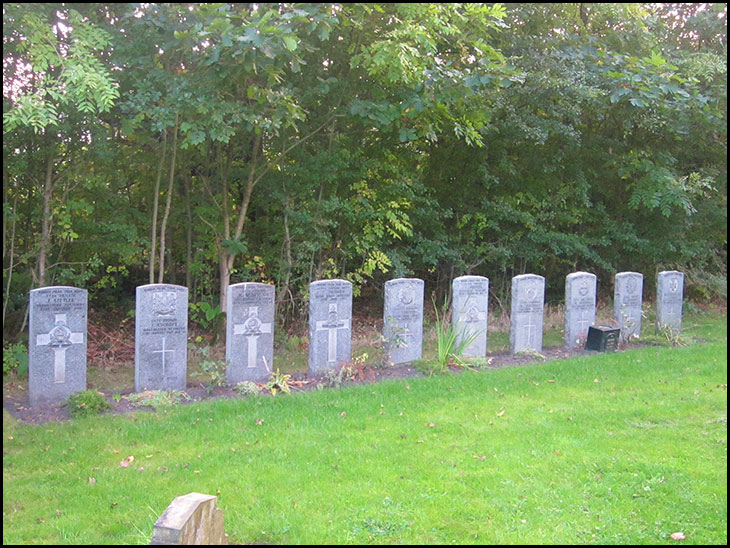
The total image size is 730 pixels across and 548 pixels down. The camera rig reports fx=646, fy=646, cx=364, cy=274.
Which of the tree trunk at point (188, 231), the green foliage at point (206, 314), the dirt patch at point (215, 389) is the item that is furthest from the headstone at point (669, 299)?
the tree trunk at point (188, 231)

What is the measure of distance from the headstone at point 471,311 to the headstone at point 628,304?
2791 mm

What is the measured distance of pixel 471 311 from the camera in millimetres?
9438

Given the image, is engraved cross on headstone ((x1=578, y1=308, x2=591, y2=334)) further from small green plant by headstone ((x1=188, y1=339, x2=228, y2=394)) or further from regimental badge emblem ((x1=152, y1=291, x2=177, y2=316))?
regimental badge emblem ((x1=152, y1=291, x2=177, y2=316))

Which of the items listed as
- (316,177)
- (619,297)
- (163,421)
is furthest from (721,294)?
(163,421)

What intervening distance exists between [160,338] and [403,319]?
326 centimetres

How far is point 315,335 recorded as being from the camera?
26.7ft

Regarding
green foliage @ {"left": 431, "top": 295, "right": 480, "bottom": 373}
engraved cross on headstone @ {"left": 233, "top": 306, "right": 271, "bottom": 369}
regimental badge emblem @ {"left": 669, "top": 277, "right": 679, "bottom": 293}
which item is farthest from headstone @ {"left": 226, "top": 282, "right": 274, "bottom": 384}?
regimental badge emblem @ {"left": 669, "top": 277, "right": 679, "bottom": 293}

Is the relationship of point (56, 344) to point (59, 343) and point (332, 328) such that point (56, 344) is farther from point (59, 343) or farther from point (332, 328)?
point (332, 328)

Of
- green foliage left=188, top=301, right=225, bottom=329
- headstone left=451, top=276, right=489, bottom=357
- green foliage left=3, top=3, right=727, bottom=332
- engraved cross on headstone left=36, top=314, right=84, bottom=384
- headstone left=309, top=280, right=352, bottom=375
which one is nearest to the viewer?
engraved cross on headstone left=36, top=314, right=84, bottom=384

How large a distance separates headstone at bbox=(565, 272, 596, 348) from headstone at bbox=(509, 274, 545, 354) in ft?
2.11

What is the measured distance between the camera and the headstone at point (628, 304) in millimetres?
10852

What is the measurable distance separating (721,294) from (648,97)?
8691 millimetres

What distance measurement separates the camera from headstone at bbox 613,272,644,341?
35.6 ft

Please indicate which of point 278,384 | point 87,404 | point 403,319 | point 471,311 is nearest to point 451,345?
point 403,319
